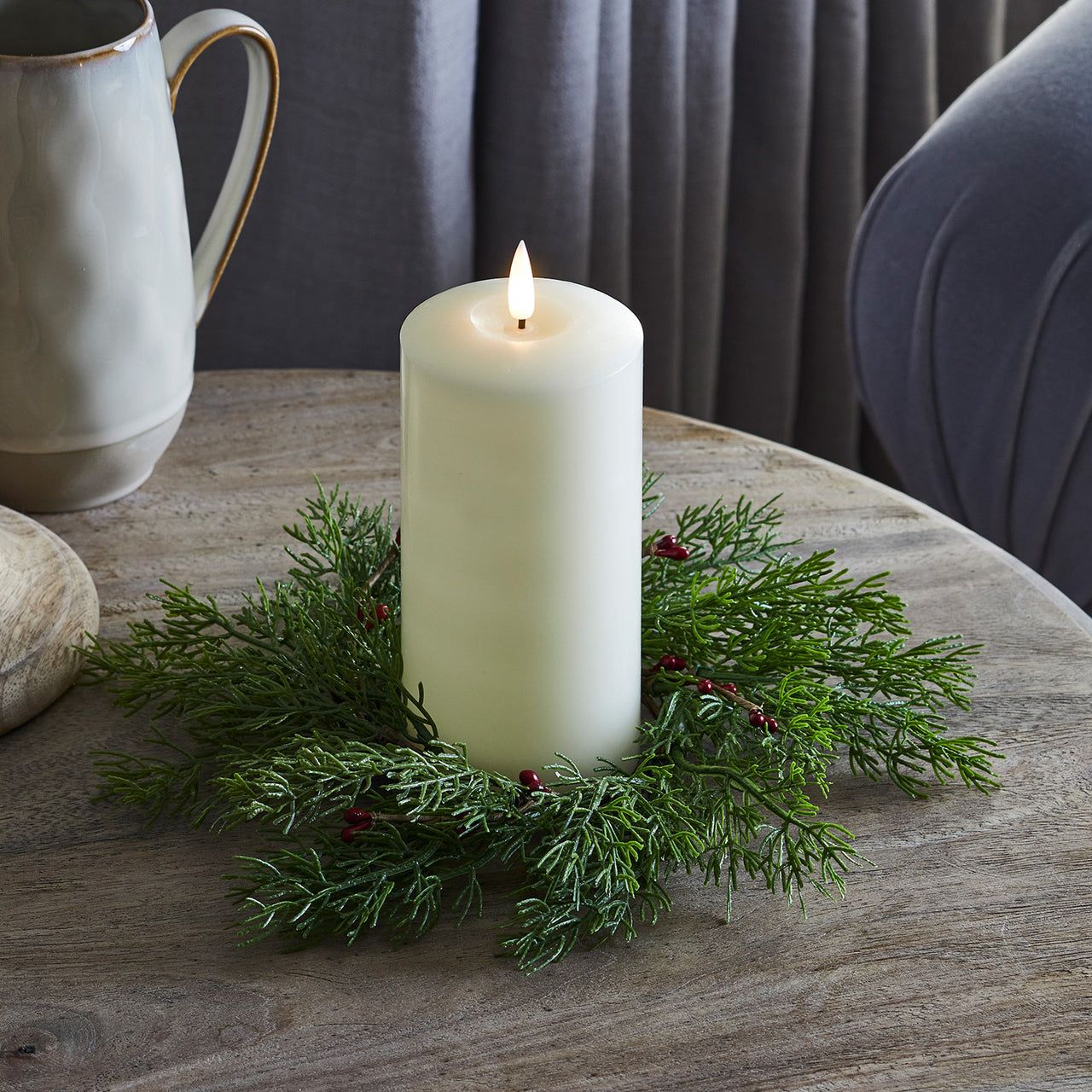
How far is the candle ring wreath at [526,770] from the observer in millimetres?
396

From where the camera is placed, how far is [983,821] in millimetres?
448

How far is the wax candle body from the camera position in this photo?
0.37m

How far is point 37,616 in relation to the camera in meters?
0.51

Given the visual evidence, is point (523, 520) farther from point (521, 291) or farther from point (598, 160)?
point (598, 160)

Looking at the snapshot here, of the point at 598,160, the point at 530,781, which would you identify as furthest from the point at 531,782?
the point at 598,160

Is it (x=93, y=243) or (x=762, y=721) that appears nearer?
(x=762, y=721)

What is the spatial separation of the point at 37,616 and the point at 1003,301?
61 cm

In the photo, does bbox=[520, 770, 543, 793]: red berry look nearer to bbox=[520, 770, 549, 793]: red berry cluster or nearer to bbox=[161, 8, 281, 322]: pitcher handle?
bbox=[520, 770, 549, 793]: red berry cluster

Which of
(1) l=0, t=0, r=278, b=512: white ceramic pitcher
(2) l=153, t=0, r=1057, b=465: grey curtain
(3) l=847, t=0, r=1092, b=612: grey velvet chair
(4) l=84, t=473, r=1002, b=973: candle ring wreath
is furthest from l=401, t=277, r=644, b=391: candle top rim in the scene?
(2) l=153, t=0, r=1057, b=465: grey curtain

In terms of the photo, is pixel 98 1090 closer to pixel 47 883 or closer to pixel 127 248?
pixel 47 883

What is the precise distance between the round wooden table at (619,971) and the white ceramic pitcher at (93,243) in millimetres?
144

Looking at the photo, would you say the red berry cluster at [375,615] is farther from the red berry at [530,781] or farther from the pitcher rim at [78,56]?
the pitcher rim at [78,56]

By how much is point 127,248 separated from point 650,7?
66 cm

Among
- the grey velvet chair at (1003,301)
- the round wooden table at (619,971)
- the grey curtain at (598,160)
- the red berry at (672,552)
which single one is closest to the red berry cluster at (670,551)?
A: the red berry at (672,552)
